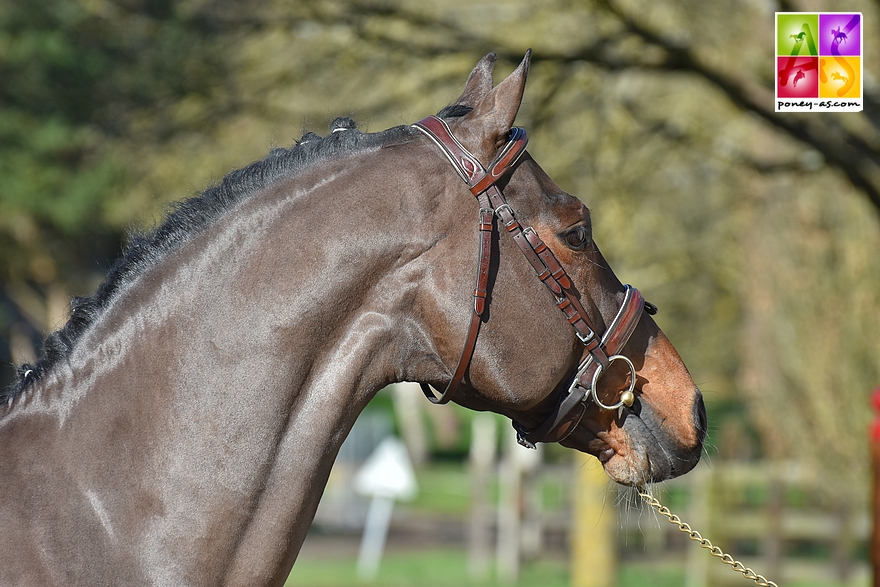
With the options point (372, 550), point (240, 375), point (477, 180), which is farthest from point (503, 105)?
point (372, 550)

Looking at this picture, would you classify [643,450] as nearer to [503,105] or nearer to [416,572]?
[503,105]

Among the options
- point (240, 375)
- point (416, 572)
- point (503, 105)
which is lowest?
point (240, 375)

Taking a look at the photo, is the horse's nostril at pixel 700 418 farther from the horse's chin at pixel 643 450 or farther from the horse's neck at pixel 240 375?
the horse's neck at pixel 240 375

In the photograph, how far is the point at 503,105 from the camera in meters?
2.40

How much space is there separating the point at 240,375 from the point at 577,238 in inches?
36.8

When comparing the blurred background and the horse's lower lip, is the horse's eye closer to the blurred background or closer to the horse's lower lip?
the horse's lower lip

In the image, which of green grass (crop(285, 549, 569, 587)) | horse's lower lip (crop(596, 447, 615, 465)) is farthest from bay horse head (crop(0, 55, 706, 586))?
green grass (crop(285, 549, 569, 587))

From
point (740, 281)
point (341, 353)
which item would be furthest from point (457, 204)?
point (740, 281)

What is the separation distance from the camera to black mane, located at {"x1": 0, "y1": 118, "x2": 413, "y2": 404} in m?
2.27

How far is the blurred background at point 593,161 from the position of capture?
800 cm

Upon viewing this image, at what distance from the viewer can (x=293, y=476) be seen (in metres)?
2.23

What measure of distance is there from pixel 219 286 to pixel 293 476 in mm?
491

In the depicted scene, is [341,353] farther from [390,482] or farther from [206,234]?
[390,482]

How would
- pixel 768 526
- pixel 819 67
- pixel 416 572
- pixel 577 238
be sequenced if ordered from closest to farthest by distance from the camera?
pixel 577 238 < pixel 819 67 < pixel 768 526 < pixel 416 572
